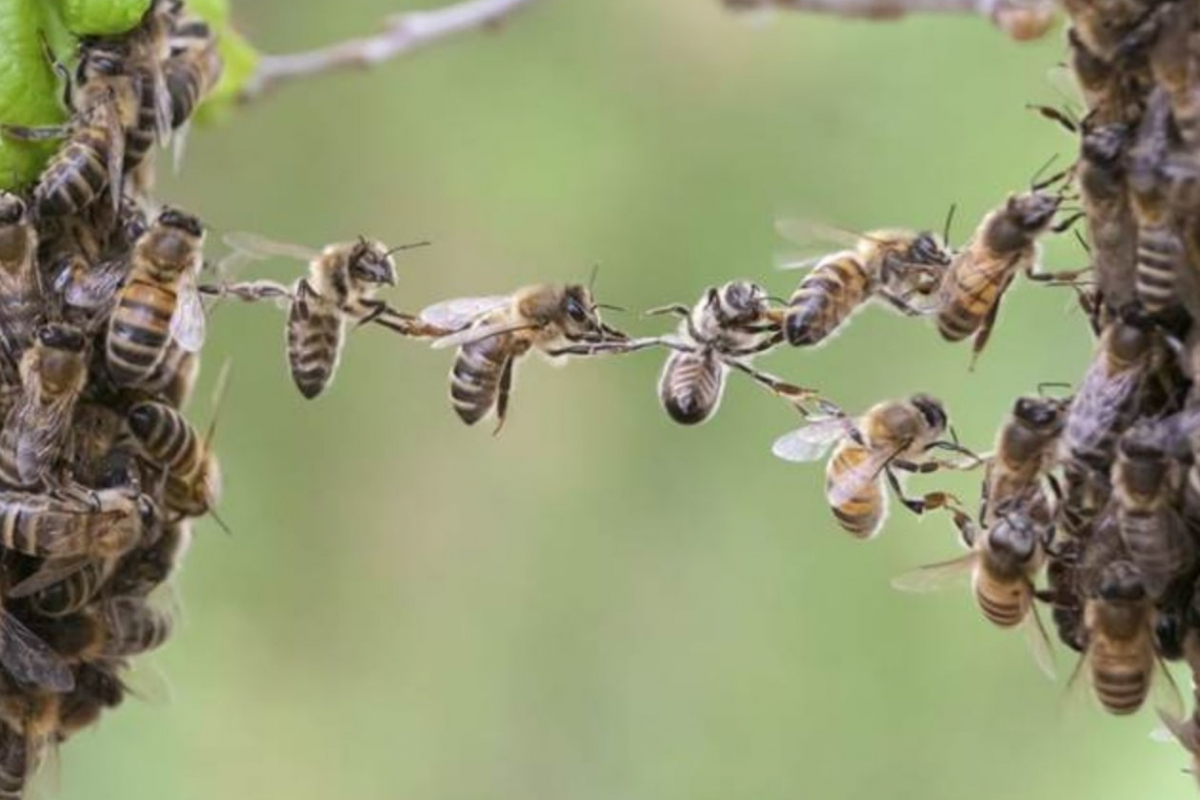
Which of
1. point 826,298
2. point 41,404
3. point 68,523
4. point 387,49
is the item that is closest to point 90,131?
point 41,404

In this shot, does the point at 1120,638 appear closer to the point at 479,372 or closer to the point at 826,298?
the point at 826,298

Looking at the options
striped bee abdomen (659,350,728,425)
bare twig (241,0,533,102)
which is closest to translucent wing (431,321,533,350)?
striped bee abdomen (659,350,728,425)

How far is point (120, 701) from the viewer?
352 cm

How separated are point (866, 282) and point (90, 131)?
1294 mm

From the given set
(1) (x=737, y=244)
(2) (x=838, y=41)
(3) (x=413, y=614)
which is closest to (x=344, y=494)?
(3) (x=413, y=614)

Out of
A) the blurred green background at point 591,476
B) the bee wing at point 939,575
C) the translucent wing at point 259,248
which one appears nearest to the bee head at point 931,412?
the bee wing at point 939,575

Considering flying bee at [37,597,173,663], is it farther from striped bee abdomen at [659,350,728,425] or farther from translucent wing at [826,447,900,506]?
translucent wing at [826,447,900,506]

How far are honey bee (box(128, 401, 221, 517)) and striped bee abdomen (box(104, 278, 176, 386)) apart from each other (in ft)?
0.43

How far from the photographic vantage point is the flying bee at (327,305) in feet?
10.5

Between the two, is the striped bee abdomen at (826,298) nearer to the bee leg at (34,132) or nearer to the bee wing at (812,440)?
the bee wing at (812,440)

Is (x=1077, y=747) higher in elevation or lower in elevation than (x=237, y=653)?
higher

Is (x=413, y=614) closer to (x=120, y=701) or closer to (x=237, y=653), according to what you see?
(x=237, y=653)

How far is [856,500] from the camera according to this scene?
3135 millimetres

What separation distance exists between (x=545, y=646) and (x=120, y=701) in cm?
584
